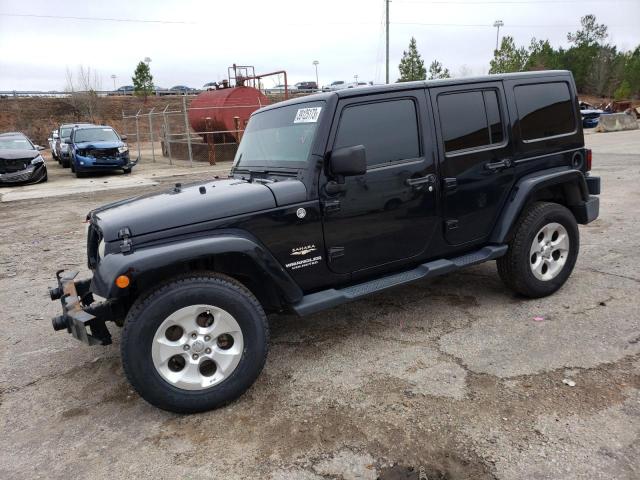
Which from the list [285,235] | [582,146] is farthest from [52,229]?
[582,146]

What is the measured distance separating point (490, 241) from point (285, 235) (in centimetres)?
187

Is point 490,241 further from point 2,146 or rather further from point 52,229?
point 2,146

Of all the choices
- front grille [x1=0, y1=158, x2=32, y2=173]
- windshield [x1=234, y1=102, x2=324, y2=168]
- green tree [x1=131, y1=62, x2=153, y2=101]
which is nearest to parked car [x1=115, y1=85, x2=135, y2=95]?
green tree [x1=131, y1=62, x2=153, y2=101]

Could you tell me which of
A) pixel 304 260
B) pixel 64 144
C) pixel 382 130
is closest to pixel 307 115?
pixel 382 130

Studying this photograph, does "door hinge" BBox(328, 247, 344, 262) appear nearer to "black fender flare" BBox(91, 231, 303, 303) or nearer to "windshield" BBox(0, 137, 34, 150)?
"black fender flare" BBox(91, 231, 303, 303)

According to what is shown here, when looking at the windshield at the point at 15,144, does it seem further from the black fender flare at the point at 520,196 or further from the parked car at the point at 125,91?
the parked car at the point at 125,91

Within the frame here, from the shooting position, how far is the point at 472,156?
381cm

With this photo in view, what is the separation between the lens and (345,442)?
2564 mm

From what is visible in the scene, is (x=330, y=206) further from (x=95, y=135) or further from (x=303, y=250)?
(x=95, y=135)

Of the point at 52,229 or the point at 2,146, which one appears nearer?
the point at 52,229

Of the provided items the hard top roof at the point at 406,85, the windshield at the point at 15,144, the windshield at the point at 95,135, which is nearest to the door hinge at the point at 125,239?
the hard top roof at the point at 406,85

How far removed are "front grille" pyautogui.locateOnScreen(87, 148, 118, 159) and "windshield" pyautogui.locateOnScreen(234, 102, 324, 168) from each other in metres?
13.7

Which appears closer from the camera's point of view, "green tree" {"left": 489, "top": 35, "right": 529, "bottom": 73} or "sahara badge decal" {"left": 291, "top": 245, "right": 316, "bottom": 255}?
"sahara badge decal" {"left": 291, "top": 245, "right": 316, "bottom": 255}

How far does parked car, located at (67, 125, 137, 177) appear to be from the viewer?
1602 cm
